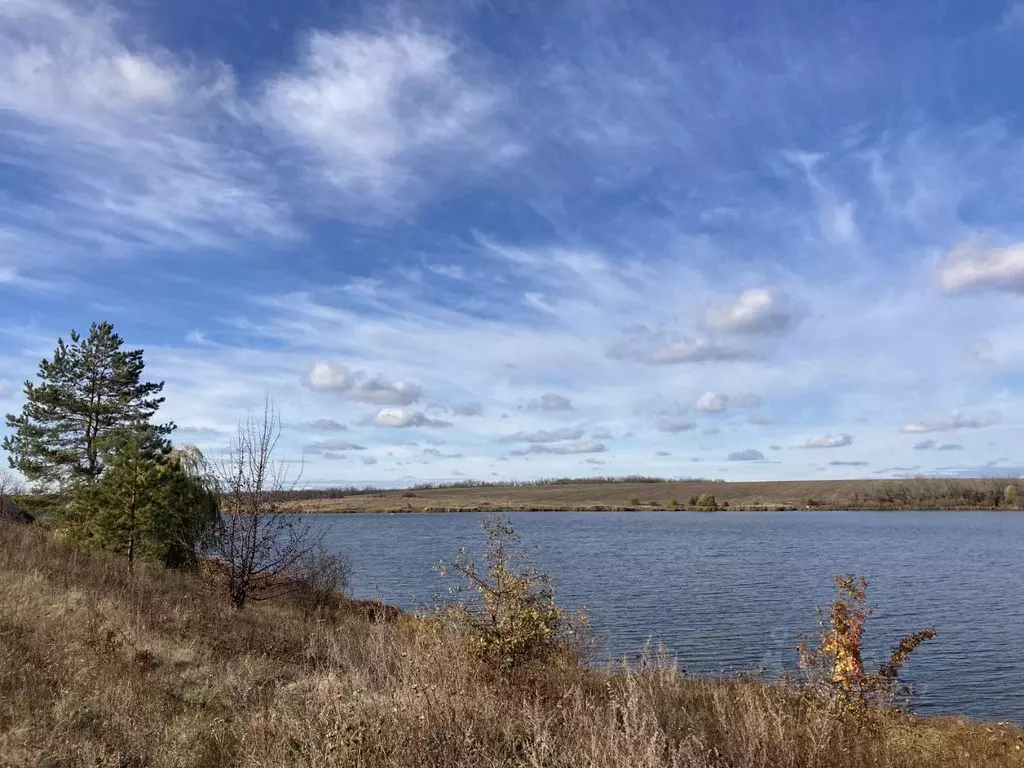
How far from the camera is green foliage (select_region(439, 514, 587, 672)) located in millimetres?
9906

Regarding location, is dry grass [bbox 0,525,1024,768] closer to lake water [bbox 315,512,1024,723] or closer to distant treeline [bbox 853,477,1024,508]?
lake water [bbox 315,512,1024,723]

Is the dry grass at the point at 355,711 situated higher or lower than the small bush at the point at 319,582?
higher

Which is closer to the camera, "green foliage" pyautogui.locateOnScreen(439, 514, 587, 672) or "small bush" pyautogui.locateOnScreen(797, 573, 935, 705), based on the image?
"small bush" pyautogui.locateOnScreen(797, 573, 935, 705)

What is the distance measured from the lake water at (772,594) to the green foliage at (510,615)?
3320 mm

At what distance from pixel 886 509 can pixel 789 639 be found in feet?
459

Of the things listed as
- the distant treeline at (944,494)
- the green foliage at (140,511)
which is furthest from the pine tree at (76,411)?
the distant treeline at (944,494)

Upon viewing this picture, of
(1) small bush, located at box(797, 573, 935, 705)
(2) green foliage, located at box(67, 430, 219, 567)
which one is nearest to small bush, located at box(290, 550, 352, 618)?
(2) green foliage, located at box(67, 430, 219, 567)

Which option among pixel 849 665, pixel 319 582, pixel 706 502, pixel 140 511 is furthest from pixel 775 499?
pixel 849 665

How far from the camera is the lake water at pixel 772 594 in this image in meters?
20.0

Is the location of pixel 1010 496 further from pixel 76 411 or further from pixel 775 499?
pixel 76 411

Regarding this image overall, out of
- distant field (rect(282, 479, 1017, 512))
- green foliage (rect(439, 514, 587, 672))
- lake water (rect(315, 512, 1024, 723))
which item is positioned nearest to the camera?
green foliage (rect(439, 514, 587, 672))

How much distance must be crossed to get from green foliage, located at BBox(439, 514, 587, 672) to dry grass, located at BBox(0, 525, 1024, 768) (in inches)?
→ 10.9

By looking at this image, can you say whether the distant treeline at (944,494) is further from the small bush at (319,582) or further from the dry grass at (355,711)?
the dry grass at (355,711)

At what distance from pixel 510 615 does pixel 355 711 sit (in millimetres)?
3410
